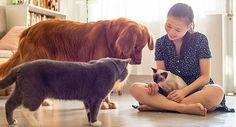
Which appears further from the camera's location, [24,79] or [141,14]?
[141,14]

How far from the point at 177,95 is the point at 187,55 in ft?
0.83

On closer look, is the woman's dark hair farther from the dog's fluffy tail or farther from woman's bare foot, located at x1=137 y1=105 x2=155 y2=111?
the dog's fluffy tail

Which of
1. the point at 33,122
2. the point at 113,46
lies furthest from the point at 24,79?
the point at 113,46

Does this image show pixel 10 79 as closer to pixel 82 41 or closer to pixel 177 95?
pixel 82 41

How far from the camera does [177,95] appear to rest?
177 centimetres

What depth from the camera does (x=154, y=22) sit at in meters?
3.31

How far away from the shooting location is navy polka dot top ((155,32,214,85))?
6.14 ft

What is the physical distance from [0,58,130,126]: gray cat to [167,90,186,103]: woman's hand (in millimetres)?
453

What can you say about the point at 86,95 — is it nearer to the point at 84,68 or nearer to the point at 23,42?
the point at 84,68

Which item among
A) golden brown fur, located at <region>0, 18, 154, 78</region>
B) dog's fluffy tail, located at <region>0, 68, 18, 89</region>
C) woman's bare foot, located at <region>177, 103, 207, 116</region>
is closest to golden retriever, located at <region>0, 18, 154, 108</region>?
golden brown fur, located at <region>0, 18, 154, 78</region>

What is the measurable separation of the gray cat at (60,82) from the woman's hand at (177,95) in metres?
0.45

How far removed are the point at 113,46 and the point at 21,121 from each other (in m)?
0.72

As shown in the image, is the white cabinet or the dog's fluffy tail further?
the white cabinet

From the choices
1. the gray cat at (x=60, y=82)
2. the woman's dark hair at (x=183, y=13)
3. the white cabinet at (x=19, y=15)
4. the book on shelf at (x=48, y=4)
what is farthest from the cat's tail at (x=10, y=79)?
the book on shelf at (x=48, y=4)
